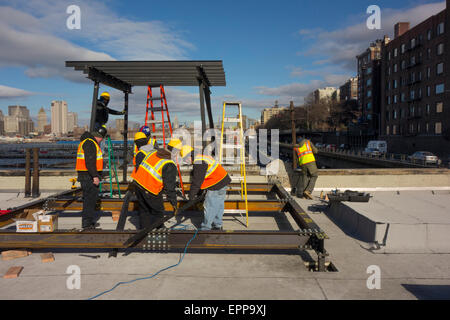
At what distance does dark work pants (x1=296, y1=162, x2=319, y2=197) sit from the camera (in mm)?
9430

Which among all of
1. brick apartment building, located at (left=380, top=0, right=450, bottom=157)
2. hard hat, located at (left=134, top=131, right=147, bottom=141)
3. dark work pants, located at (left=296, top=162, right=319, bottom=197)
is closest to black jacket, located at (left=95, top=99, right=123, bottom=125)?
hard hat, located at (left=134, top=131, right=147, bottom=141)

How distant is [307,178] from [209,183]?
5.10 meters

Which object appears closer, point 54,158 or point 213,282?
point 213,282

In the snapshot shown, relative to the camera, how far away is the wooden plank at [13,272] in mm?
4090

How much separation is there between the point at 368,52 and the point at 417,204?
10691 centimetres

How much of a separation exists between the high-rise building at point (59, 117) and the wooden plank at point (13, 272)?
19913cm

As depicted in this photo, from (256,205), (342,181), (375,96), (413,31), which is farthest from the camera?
(375,96)

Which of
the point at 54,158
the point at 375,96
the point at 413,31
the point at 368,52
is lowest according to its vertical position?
the point at 54,158

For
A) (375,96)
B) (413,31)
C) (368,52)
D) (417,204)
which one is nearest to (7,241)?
(417,204)

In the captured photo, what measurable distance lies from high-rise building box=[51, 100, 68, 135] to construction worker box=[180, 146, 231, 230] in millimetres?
199106

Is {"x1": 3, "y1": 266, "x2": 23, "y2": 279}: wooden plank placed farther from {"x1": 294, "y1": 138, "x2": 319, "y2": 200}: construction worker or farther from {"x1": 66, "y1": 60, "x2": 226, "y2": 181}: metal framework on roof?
{"x1": 294, "y1": 138, "x2": 319, "y2": 200}: construction worker

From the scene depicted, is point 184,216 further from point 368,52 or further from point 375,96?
point 368,52

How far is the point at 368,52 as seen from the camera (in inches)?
3841
